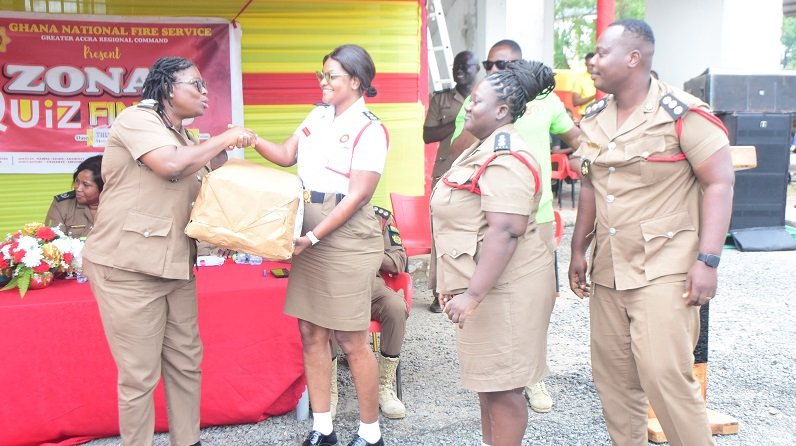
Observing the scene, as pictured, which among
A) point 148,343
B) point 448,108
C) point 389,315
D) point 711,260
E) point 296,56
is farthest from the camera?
point 296,56

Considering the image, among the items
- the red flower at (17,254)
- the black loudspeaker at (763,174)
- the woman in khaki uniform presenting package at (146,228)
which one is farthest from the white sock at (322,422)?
the black loudspeaker at (763,174)

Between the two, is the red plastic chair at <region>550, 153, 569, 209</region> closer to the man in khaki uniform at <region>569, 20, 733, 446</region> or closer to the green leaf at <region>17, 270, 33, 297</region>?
the man in khaki uniform at <region>569, 20, 733, 446</region>

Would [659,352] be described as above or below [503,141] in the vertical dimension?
below

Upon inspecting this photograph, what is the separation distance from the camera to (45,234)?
3.41m

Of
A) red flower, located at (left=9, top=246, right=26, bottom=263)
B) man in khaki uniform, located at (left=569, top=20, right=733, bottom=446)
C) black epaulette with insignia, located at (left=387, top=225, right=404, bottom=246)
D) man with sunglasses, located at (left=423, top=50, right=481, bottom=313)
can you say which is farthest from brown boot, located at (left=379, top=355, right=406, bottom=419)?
red flower, located at (left=9, top=246, right=26, bottom=263)

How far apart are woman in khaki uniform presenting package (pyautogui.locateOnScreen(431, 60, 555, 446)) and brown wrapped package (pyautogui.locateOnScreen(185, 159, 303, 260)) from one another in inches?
21.6

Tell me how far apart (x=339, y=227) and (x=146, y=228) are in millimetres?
723

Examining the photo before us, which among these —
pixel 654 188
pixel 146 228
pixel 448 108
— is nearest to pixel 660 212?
pixel 654 188

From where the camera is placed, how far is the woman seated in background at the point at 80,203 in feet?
14.0

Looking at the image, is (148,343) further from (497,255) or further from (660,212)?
(660,212)

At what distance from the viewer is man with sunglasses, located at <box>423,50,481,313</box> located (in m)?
4.98

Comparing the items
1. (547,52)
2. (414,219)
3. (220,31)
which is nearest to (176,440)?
(414,219)

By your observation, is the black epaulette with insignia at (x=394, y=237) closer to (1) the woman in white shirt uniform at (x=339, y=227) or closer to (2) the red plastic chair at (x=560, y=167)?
(1) the woman in white shirt uniform at (x=339, y=227)

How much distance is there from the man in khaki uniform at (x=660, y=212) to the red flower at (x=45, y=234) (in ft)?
8.12
